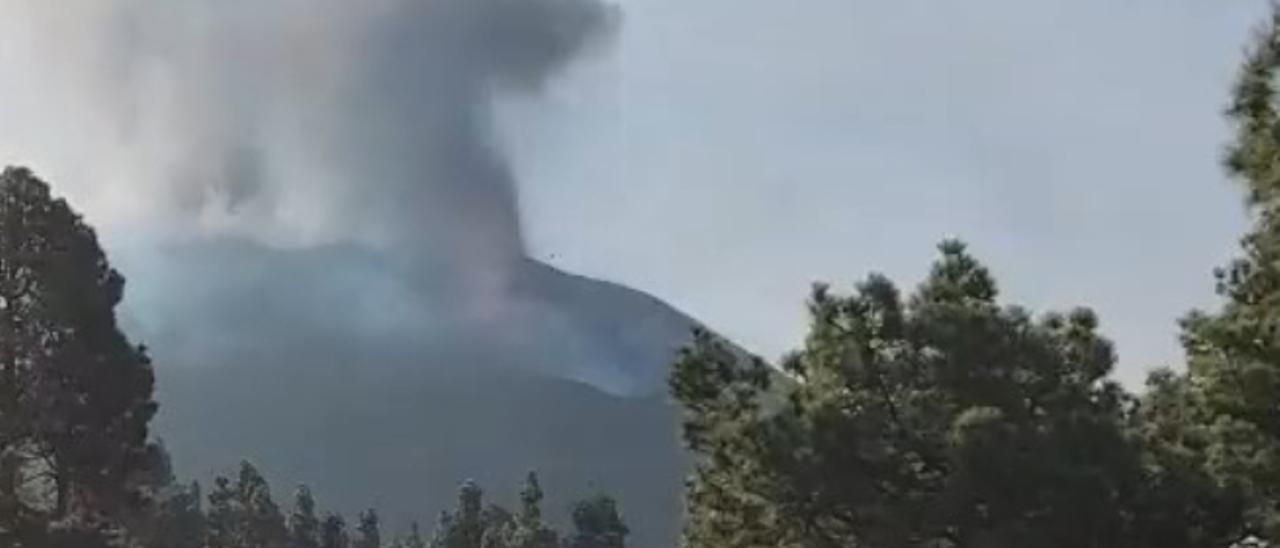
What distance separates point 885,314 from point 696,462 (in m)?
10.0

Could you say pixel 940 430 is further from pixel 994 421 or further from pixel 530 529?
pixel 530 529

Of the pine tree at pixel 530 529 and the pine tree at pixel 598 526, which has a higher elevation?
the pine tree at pixel 598 526

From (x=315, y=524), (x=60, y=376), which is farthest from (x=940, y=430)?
(x=315, y=524)

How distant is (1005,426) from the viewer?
28.0 meters

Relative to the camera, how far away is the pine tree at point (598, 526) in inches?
4540

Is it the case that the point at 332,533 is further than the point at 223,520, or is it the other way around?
the point at 332,533

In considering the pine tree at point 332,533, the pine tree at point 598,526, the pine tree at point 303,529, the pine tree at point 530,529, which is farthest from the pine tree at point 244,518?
the pine tree at point 598,526

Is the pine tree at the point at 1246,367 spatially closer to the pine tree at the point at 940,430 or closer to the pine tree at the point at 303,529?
the pine tree at the point at 940,430

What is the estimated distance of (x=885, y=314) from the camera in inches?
1202

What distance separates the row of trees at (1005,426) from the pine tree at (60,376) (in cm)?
1366

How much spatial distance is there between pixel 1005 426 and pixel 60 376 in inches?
794

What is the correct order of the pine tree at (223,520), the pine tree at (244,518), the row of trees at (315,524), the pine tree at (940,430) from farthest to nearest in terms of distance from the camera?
the pine tree at (244,518) → the pine tree at (223,520) → the row of trees at (315,524) → the pine tree at (940,430)

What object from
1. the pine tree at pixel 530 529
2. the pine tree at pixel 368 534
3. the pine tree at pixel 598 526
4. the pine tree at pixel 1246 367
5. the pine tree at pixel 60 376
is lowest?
the pine tree at pixel 1246 367

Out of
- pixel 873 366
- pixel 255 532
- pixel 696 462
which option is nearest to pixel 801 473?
pixel 873 366
